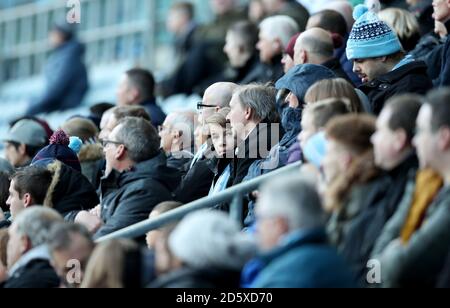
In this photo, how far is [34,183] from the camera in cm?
1173

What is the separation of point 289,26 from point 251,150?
3.73 m

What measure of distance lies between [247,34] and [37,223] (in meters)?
6.58

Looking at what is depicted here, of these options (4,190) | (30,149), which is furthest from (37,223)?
(30,149)

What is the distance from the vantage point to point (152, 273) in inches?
359

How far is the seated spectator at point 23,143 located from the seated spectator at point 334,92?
4.08m

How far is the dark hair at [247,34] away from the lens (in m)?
16.2

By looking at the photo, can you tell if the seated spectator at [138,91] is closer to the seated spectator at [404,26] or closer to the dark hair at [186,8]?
the seated spectator at [404,26]

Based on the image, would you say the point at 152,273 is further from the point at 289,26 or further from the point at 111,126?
the point at 289,26

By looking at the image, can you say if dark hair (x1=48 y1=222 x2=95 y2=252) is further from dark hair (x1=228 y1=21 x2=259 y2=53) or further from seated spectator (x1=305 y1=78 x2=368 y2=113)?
dark hair (x1=228 y1=21 x2=259 y2=53)

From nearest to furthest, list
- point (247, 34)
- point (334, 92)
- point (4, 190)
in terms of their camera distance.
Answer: point (334, 92), point (4, 190), point (247, 34)

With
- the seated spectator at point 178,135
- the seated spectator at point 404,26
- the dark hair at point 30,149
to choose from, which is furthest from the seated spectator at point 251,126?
the dark hair at point 30,149

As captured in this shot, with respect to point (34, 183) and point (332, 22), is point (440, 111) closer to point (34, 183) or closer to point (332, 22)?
point (34, 183)

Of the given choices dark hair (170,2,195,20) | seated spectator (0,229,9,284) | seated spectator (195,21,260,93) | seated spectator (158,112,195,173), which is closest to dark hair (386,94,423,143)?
seated spectator (0,229,9,284)
